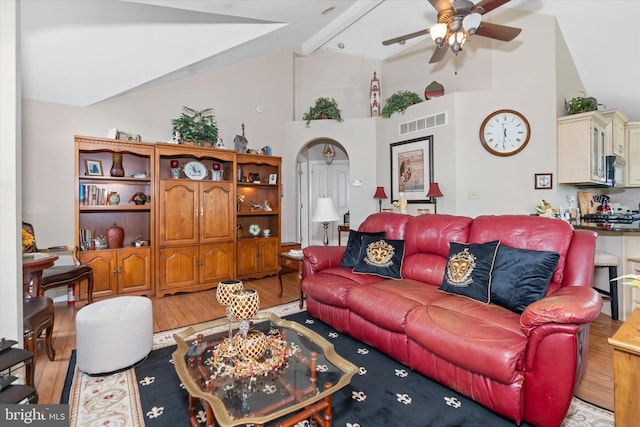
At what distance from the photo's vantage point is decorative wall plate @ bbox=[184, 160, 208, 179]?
4.27 metres

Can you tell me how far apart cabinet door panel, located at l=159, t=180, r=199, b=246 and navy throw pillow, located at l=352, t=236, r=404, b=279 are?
2375mm

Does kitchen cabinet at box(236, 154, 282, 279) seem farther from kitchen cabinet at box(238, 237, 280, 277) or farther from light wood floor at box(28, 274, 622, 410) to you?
light wood floor at box(28, 274, 622, 410)

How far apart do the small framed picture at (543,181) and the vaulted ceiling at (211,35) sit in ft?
6.93

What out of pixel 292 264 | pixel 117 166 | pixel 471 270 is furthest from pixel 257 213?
pixel 471 270

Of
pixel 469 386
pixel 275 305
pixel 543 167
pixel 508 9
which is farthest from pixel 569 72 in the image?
pixel 275 305

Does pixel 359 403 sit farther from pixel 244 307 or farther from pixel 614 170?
pixel 614 170

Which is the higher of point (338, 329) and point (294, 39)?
point (294, 39)

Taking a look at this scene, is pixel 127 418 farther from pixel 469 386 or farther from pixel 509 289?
pixel 509 289

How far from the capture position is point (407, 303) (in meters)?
2.14

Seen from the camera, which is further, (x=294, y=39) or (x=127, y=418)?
(x=294, y=39)

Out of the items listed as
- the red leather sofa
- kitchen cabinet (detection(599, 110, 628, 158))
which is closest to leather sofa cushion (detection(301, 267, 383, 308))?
the red leather sofa

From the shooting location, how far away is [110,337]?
203cm

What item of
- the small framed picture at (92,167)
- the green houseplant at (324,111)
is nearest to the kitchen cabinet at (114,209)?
the small framed picture at (92,167)

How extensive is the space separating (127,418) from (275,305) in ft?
6.43
